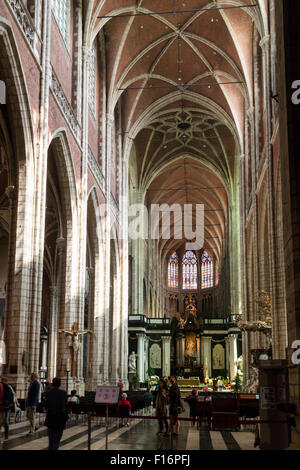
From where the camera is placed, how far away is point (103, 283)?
2708cm

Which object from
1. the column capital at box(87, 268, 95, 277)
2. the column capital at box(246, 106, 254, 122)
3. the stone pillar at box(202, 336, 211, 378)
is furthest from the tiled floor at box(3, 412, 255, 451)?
the stone pillar at box(202, 336, 211, 378)

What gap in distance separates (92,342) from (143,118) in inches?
607

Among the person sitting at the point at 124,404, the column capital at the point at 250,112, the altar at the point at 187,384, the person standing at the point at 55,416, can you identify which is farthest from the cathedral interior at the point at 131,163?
the person standing at the point at 55,416

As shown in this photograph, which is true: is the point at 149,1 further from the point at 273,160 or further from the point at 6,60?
the point at 6,60

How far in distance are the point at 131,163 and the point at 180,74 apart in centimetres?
977

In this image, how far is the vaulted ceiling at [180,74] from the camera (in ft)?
87.0

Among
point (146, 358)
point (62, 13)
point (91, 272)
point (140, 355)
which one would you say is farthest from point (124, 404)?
point (146, 358)

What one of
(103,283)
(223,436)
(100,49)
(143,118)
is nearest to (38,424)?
(223,436)

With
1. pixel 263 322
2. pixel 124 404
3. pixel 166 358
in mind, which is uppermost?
pixel 263 322

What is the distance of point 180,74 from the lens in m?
32.8

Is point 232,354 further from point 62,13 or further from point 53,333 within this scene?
point 62,13

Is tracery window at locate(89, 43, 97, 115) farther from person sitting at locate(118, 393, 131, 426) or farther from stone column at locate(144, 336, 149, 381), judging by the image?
stone column at locate(144, 336, 149, 381)

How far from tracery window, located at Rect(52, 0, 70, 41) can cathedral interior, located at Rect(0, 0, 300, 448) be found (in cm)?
12

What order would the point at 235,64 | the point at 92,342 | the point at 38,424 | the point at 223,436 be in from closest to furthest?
1. the point at 223,436
2. the point at 38,424
3. the point at 92,342
4. the point at 235,64
